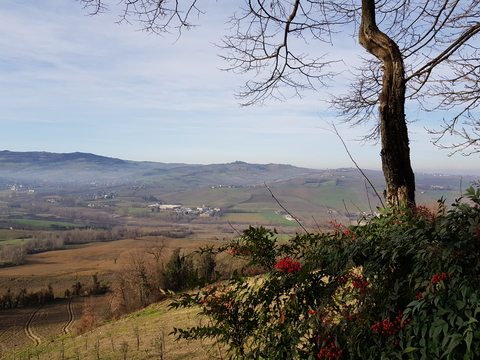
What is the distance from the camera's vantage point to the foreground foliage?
5.82 feet

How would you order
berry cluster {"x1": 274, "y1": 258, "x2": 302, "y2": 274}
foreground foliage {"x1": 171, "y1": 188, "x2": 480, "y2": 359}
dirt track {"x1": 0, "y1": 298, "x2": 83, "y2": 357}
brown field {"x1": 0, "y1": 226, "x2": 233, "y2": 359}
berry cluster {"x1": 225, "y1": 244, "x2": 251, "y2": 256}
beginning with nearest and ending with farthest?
1. foreground foliage {"x1": 171, "y1": 188, "x2": 480, "y2": 359}
2. berry cluster {"x1": 274, "y1": 258, "x2": 302, "y2": 274}
3. berry cluster {"x1": 225, "y1": 244, "x2": 251, "y2": 256}
4. dirt track {"x1": 0, "y1": 298, "x2": 83, "y2": 357}
5. brown field {"x1": 0, "y1": 226, "x2": 233, "y2": 359}

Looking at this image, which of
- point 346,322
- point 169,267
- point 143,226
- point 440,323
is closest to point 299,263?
point 346,322

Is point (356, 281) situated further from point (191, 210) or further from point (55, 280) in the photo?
point (191, 210)

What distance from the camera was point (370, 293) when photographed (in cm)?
217

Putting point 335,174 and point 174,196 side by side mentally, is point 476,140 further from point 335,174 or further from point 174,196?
point 174,196

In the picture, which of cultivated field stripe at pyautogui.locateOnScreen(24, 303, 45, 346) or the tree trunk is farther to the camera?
cultivated field stripe at pyautogui.locateOnScreen(24, 303, 45, 346)

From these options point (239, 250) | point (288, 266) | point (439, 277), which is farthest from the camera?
point (239, 250)

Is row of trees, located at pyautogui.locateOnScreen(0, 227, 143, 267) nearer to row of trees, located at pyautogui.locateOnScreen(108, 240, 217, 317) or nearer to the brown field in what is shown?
the brown field

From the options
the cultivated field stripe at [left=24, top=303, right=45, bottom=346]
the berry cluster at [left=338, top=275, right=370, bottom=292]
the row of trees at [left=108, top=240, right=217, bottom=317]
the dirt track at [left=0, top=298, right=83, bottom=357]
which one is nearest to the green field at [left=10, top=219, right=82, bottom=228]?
Result: the dirt track at [left=0, top=298, right=83, bottom=357]

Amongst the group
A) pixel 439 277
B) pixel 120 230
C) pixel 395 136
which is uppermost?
pixel 395 136

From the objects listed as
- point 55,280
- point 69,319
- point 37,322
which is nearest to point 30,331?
point 37,322

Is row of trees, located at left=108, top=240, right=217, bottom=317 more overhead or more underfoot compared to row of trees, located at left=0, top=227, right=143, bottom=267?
more overhead

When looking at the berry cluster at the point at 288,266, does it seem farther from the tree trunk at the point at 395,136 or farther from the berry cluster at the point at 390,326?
the tree trunk at the point at 395,136

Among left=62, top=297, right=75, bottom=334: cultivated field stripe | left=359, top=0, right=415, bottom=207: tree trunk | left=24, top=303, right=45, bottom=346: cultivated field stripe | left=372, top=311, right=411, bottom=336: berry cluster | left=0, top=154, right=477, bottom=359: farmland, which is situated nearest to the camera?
left=372, top=311, right=411, bottom=336: berry cluster
